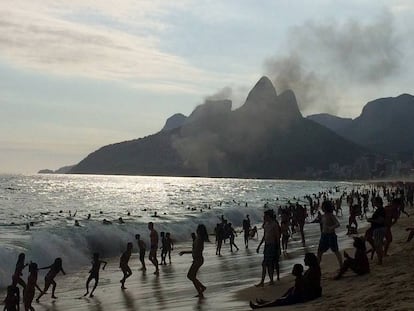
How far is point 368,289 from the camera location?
10398 millimetres

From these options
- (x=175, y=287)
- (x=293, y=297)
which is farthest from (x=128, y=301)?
(x=293, y=297)

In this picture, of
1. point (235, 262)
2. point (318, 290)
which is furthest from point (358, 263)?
point (235, 262)

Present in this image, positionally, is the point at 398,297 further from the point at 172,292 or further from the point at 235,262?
the point at 235,262

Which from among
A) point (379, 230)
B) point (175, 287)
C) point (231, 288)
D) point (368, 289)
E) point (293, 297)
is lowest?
point (175, 287)

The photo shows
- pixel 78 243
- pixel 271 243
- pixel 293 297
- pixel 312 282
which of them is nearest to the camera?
pixel 293 297

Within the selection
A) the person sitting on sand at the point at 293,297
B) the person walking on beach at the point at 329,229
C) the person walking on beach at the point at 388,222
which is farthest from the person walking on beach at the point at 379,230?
the person sitting on sand at the point at 293,297

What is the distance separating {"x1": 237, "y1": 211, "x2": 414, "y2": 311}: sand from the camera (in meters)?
9.18

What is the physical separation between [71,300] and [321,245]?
7.48 metres

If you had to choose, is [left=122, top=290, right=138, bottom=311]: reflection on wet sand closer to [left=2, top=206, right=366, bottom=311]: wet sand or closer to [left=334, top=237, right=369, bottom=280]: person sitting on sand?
[left=2, top=206, right=366, bottom=311]: wet sand

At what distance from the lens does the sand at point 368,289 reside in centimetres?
918

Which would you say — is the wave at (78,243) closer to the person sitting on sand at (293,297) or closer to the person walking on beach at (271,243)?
the person walking on beach at (271,243)

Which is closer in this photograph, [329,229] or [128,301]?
[329,229]

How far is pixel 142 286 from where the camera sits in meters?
17.0

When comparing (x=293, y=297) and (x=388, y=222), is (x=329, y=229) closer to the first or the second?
(x=388, y=222)
